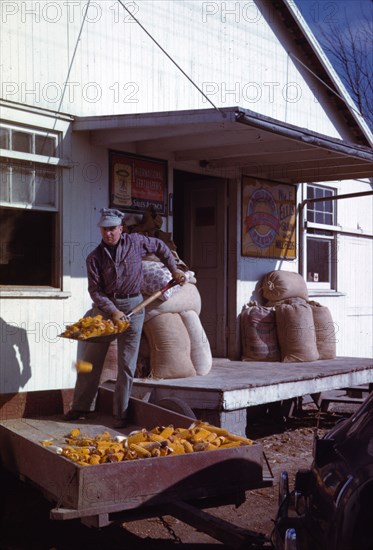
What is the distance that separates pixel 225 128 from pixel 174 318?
7.62 feet

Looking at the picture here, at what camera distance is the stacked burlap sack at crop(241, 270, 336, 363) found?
426 inches

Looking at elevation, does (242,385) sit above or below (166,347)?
below

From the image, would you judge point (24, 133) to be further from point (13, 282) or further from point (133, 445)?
point (133, 445)

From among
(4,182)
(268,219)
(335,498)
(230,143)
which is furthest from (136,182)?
(335,498)

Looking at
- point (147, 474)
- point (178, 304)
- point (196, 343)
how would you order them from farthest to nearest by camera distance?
point (196, 343), point (178, 304), point (147, 474)

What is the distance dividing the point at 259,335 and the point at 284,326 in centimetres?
41

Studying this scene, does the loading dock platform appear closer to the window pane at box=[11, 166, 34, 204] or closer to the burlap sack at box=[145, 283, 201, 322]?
the burlap sack at box=[145, 283, 201, 322]

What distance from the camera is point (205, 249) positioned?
37.9 feet

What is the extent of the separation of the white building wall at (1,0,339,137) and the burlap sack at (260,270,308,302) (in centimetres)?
272

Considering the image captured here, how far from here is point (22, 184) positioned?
27.5 feet

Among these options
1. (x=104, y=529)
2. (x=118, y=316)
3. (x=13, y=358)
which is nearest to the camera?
(x=104, y=529)

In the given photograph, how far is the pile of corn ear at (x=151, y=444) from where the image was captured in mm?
5328

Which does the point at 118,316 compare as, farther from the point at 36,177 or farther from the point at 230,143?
the point at 230,143

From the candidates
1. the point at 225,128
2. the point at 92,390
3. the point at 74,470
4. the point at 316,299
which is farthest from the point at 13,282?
the point at 316,299
